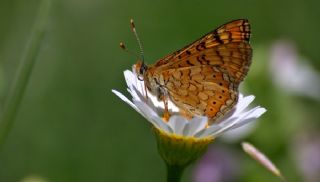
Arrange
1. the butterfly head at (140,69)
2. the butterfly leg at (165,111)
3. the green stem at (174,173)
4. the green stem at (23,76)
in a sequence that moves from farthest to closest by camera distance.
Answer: the butterfly head at (140,69) → the butterfly leg at (165,111) → the green stem at (174,173) → the green stem at (23,76)

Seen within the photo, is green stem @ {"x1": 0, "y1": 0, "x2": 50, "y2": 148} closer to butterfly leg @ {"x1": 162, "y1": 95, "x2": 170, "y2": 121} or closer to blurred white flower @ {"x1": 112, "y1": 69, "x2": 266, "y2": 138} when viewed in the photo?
blurred white flower @ {"x1": 112, "y1": 69, "x2": 266, "y2": 138}

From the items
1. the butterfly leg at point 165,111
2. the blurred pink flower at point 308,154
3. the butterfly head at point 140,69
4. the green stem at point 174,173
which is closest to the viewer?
the green stem at point 174,173

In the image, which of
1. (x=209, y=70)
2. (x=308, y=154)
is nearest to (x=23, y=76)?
(x=209, y=70)

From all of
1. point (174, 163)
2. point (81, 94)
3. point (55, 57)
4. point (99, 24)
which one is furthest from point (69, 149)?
point (174, 163)

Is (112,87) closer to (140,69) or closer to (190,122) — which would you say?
(140,69)

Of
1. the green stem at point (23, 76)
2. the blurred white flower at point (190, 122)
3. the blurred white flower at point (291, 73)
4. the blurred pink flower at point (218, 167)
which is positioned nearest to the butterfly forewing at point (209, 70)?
the blurred white flower at point (190, 122)

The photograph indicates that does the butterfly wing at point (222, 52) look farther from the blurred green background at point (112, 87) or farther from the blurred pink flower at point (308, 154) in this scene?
the blurred pink flower at point (308, 154)
